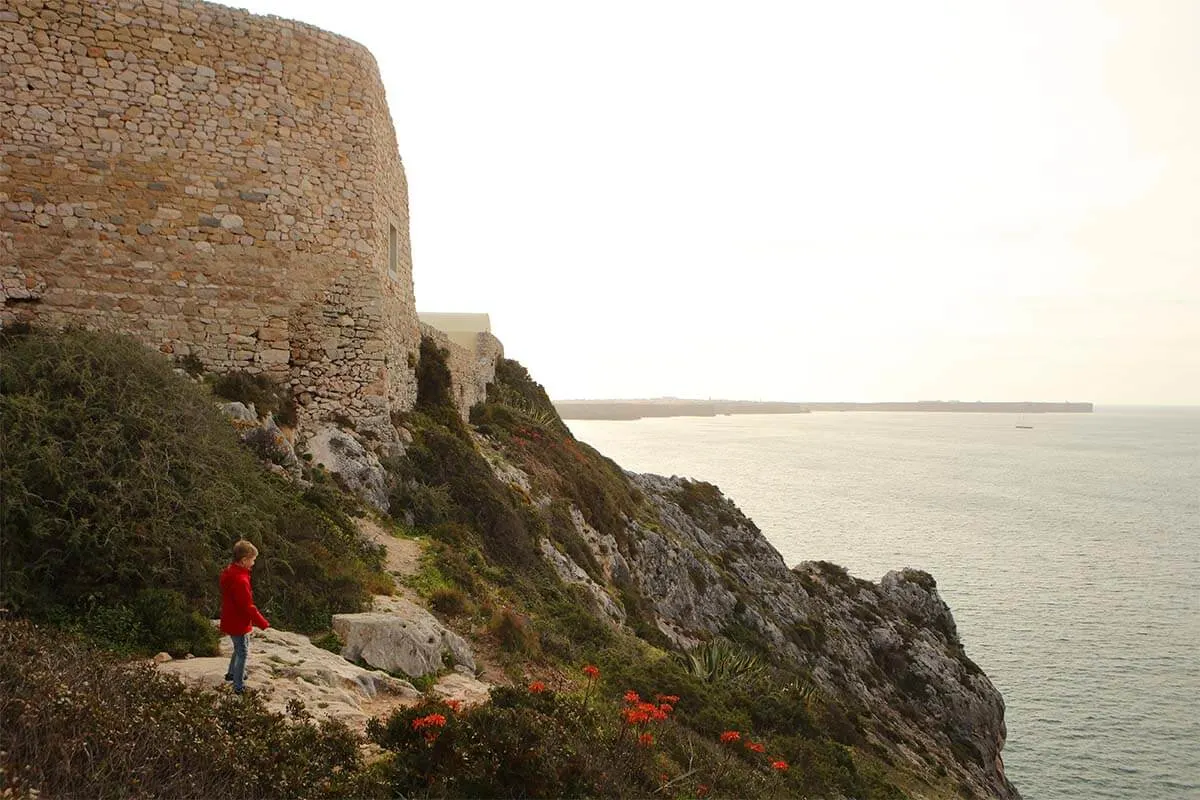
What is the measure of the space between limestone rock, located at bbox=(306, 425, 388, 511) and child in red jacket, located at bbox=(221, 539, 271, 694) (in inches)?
261

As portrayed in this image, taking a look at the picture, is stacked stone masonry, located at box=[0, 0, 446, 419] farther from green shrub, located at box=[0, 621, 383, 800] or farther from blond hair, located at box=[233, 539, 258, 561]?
green shrub, located at box=[0, 621, 383, 800]

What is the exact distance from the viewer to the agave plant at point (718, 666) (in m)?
15.4

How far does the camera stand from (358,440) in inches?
540

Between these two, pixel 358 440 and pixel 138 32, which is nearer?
pixel 138 32

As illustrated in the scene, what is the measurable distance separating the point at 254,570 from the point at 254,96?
896 centimetres

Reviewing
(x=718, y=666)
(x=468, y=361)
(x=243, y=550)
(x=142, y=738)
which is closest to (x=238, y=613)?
(x=243, y=550)

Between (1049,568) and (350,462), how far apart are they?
49349 millimetres

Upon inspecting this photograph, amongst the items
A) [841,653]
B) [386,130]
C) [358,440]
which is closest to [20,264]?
[358,440]

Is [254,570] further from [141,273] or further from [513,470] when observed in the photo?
[513,470]

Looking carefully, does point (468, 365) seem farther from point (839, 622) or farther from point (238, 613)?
point (839, 622)

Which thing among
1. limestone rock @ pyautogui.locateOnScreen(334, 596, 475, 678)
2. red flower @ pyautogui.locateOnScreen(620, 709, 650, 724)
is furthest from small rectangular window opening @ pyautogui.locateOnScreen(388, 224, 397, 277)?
red flower @ pyautogui.locateOnScreen(620, 709, 650, 724)

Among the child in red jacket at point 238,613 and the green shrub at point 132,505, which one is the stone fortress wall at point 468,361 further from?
the child in red jacket at point 238,613

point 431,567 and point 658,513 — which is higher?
point 431,567

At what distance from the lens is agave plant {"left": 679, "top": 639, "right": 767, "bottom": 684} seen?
1544cm
